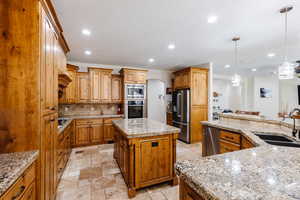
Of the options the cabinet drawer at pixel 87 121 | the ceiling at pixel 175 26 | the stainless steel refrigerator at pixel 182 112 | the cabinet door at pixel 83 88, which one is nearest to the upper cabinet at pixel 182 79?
the stainless steel refrigerator at pixel 182 112

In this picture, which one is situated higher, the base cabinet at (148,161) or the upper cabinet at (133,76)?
the upper cabinet at (133,76)

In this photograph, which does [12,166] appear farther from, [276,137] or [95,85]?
[95,85]

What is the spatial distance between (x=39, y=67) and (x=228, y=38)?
127 inches

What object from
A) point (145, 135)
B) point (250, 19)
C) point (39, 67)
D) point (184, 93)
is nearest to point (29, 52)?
point (39, 67)

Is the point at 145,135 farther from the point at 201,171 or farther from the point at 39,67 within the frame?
the point at 39,67

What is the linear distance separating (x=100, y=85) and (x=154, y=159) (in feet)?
10.3

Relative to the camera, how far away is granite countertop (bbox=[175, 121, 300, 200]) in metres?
0.61

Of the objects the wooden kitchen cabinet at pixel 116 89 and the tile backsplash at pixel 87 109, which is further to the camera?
the wooden kitchen cabinet at pixel 116 89

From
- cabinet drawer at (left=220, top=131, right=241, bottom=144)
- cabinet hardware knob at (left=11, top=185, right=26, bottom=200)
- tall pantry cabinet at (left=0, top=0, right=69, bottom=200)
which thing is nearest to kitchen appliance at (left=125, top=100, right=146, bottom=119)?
cabinet drawer at (left=220, top=131, right=241, bottom=144)

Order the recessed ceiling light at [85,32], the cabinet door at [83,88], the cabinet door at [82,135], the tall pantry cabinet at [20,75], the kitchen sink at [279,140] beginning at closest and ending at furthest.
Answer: the tall pantry cabinet at [20,75] → the kitchen sink at [279,140] → the recessed ceiling light at [85,32] → the cabinet door at [82,135] → the cabinet door at [83,88]

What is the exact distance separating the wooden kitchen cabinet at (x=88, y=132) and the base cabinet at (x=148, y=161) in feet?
7.72

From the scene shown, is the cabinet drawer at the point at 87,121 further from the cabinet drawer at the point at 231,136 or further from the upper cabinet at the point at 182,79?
the cabinet drawer at the point at 231,136

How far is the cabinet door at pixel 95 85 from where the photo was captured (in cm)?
422

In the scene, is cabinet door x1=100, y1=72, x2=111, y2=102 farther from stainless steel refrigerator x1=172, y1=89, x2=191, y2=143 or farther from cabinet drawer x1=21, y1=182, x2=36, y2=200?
cabinet drawer x1=21, y1=182, x2=36, y2=200
